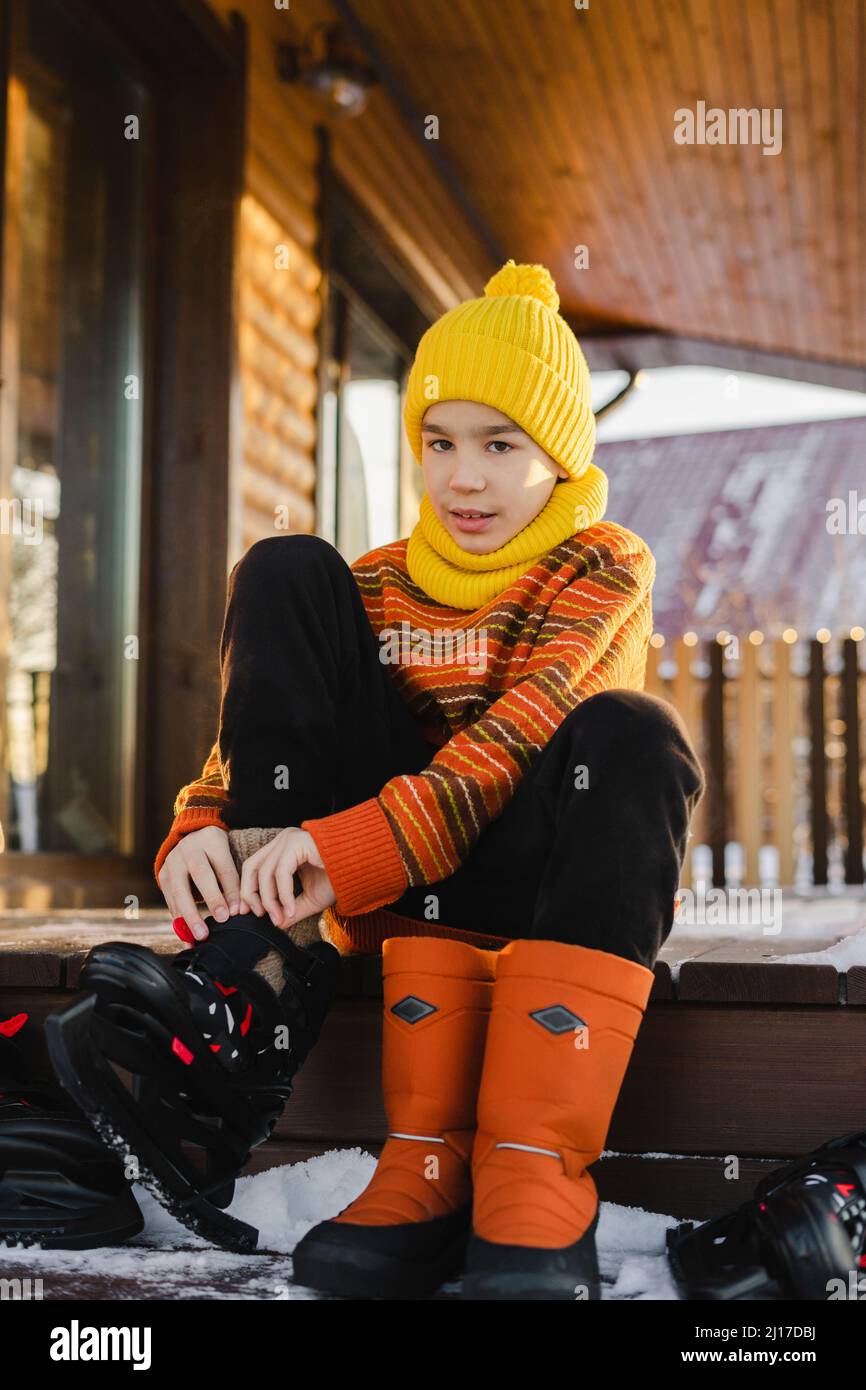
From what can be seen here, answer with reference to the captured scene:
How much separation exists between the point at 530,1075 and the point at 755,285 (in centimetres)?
633

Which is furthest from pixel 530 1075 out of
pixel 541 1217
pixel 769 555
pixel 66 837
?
pixel 769 555

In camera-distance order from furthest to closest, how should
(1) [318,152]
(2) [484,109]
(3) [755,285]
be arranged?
1. (3) [755,285]
2. (2) [484,109]
3. (1) [318,152]

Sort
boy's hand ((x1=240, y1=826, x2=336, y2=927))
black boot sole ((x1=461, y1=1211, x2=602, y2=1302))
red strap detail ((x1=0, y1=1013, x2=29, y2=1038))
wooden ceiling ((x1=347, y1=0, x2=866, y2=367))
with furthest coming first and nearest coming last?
wooden ceiling ((x1=347, y1=0, x2=866, y2=367)) → red strap detail ((x1=0, y1=1013, x2=29, y2=1038)) → boy's hand ((x1=240, y1=826, x2=336, y2=927)) → black boot sole ((x1=461, y1=1211, x2=602, y2=1302))

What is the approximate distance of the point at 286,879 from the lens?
1325 millimetres

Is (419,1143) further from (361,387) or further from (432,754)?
(361,387)

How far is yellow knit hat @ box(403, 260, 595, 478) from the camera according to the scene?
67.7 inches

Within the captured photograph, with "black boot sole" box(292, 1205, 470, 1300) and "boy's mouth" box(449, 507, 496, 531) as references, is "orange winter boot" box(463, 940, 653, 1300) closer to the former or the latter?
"black boot sole" box(292, 1205, 470, 1300)

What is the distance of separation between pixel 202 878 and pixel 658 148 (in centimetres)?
488

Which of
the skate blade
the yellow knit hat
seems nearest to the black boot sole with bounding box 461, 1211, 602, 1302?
the skate blade

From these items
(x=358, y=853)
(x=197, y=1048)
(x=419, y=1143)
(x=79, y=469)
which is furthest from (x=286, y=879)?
(x=79, y=469)

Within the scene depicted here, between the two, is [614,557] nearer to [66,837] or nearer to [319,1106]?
[319,1106]

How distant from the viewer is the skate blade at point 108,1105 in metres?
1.15

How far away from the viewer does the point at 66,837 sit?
378 centimetres

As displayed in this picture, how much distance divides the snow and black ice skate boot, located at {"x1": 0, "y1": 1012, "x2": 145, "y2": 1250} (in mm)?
19
